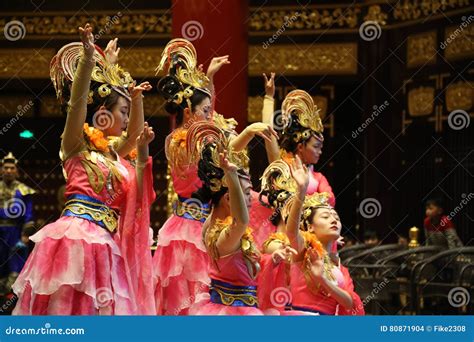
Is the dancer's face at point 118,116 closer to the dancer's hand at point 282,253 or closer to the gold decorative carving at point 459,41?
the dancer's hand at point 282,253

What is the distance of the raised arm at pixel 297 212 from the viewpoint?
20.4 feet

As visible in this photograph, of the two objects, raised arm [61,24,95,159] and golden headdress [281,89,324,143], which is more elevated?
golden headdress [281,89,324,143]

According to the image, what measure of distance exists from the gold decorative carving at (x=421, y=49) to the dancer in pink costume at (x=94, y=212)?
6893 millimetres

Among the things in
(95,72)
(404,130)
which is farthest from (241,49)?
(95,72)

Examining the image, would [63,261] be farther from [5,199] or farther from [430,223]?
[430,223]
